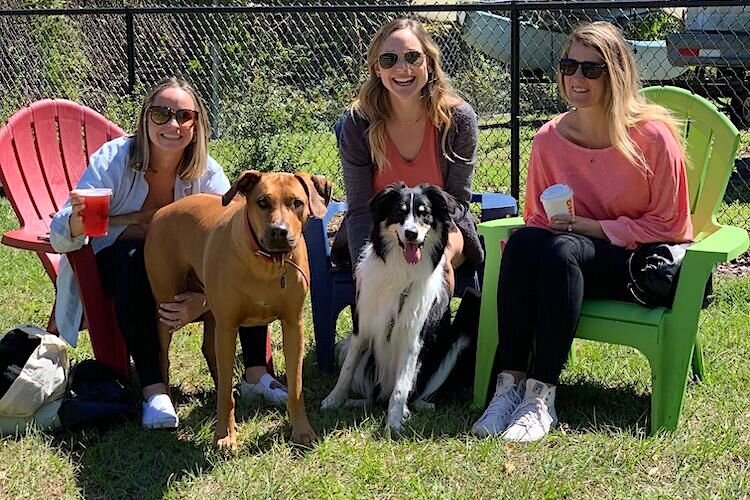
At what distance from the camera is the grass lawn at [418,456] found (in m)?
2.85

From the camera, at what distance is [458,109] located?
388cm

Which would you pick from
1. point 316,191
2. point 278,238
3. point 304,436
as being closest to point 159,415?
point 304,436

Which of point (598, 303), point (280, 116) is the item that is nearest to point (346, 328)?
point (598, 303)

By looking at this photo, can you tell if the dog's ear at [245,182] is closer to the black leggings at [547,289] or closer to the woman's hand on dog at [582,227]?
the black leggings at [547,289]

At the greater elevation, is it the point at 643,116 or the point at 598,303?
the point at 643,116

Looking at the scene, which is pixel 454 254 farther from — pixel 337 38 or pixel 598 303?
pixel 337 38

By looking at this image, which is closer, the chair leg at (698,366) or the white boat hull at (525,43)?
the chair leg at (698,366)

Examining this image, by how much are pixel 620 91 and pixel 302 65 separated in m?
7.16

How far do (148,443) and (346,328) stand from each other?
5.26 ft

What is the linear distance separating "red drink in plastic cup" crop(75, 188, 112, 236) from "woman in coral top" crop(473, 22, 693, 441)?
1543mm

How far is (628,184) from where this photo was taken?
11.0 ft

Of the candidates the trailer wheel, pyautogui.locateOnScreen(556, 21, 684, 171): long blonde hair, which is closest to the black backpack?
Result: pyautogui.locateOnScreen(556, 21, 684, 171): long blonde hair

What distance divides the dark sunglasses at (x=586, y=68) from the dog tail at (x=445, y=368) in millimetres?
1239

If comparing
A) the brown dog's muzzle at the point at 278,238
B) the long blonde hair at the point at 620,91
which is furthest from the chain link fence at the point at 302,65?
the brown dog's muzzle at the point at 278,238
